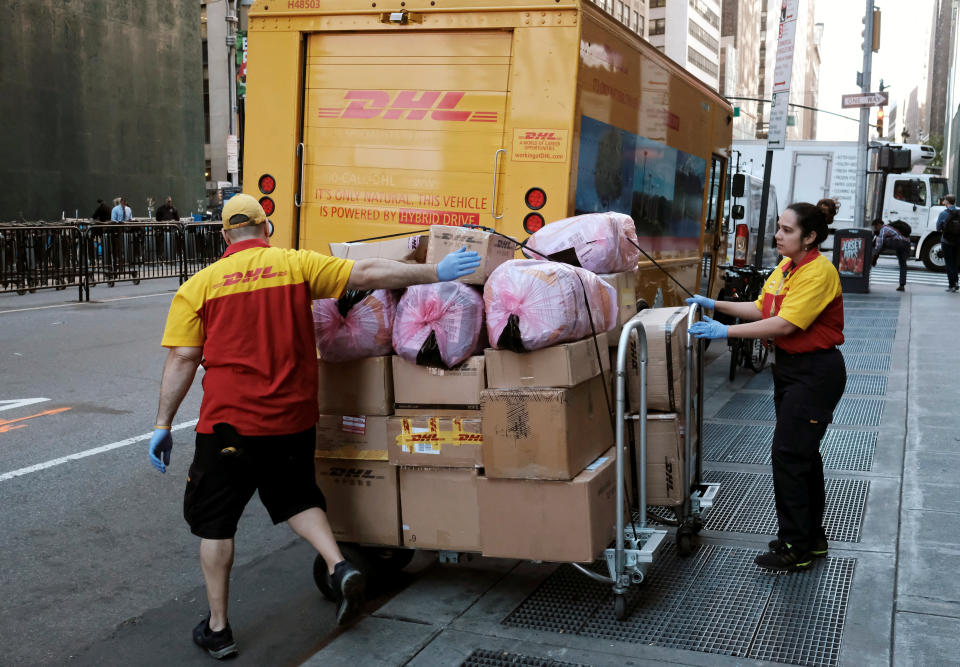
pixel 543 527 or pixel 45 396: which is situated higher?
pixel 543 527

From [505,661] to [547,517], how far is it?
0.61 metres

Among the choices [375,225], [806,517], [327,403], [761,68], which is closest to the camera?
[327,403]

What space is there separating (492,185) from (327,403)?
2.42 metres

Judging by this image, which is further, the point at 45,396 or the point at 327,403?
the point at 45,396

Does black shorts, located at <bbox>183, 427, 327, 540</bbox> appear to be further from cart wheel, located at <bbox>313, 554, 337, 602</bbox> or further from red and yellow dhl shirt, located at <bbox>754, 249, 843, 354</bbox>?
red and yellow dhl shirt, located at <bbox>754, 249, 843, 354</bbox>

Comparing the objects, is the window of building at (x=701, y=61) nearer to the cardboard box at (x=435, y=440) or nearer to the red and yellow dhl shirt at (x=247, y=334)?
the cardboard box at (x=435, y=440)

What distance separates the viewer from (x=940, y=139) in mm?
102875

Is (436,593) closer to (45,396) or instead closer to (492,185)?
(492,185)

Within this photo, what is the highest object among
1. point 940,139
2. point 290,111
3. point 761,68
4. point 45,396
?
point 761,68

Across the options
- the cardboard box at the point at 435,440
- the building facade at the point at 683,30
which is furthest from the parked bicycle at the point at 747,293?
the building facade at the point at 683,30

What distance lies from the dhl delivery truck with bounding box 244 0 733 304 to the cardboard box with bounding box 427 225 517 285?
1.77 m

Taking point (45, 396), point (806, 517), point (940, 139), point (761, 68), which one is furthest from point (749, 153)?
point (761, 68)

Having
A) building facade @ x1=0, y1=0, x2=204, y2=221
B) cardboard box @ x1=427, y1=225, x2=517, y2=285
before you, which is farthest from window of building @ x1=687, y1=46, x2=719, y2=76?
cardboard box @ x1=427, y1=225, x2=517, y2=285

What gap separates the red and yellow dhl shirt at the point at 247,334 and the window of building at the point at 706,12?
11555cm
